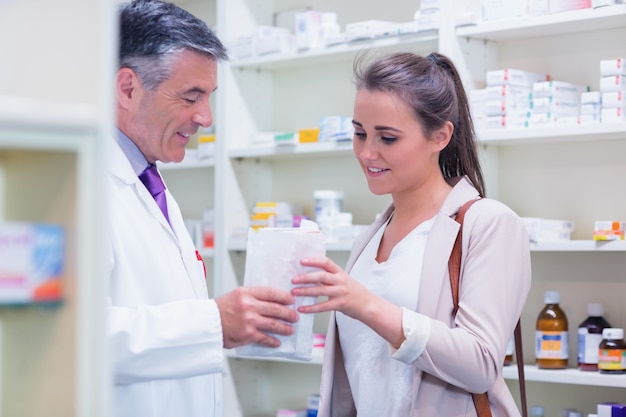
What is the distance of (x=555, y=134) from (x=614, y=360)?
799 millimetres

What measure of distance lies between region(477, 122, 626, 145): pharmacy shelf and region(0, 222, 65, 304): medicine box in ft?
7.84

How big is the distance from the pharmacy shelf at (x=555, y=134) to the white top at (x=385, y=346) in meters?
1.12

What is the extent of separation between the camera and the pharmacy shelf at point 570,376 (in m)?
3.13

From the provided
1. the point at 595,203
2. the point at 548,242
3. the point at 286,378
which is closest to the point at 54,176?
the point at 548,242

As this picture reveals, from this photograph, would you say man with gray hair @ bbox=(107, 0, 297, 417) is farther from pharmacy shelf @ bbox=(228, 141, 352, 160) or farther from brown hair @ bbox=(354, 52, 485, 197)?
pharmacy shelf @ bbox=(228, 141, 352, 160)

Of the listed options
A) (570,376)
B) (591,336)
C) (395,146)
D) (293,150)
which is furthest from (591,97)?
(293,150)

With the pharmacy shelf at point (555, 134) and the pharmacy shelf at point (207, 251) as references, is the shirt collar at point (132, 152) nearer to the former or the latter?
the pharmacy shelf at point (555, 134)

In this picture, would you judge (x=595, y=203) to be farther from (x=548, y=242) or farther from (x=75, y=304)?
(x=75, y=304)

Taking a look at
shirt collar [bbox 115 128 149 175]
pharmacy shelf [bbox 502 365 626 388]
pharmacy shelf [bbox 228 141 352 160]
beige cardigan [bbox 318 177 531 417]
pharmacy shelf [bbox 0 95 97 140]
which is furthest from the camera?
pharmacy shelf [bbox 228 141 352 160]

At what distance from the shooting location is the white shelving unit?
3.41m

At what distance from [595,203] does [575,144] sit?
0.24 m

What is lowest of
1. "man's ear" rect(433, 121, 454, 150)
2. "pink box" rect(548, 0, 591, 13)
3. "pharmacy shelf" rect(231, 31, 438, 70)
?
"man's ear" rect(433, 121, 454, 150)

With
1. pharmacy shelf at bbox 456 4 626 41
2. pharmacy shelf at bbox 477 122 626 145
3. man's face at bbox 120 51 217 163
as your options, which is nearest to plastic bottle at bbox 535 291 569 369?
pharmacy shelf at bbox 477 122 626 145

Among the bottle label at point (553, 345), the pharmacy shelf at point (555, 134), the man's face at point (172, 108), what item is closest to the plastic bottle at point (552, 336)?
the bottle label at point (553, 345)
